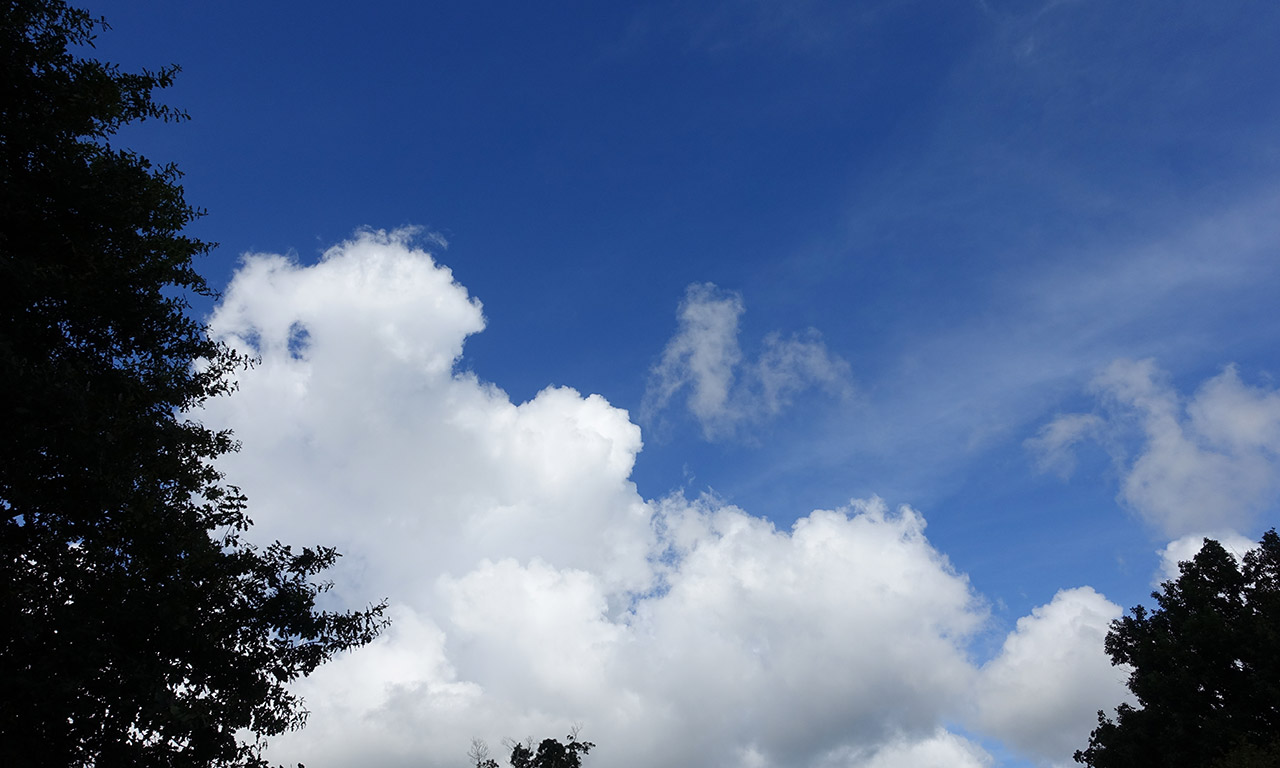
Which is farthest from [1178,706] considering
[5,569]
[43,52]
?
[43,52]

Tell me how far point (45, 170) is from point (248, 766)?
11.2m

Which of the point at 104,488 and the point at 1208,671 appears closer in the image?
the point at 104,488

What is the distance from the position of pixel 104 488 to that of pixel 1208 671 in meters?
50.1

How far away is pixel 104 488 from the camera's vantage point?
12.5 m

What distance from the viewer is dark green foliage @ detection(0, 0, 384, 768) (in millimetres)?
11344

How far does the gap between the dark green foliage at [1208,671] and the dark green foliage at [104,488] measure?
134 ft

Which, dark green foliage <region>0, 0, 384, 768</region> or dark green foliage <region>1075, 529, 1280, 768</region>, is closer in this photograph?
dark green foliage <region>0, 0, 384, 768</region>

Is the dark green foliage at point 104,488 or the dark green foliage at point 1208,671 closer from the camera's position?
the dark green foliage at point 104,488

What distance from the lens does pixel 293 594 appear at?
14.4m

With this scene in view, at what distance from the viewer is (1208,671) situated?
40.0 metres

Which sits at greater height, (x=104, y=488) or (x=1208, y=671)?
(x=1208, y=671)

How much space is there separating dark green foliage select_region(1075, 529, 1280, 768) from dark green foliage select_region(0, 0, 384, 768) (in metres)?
40.7

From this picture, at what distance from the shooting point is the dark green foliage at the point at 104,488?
11.3m

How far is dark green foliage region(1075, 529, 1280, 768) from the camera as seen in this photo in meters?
37.6
